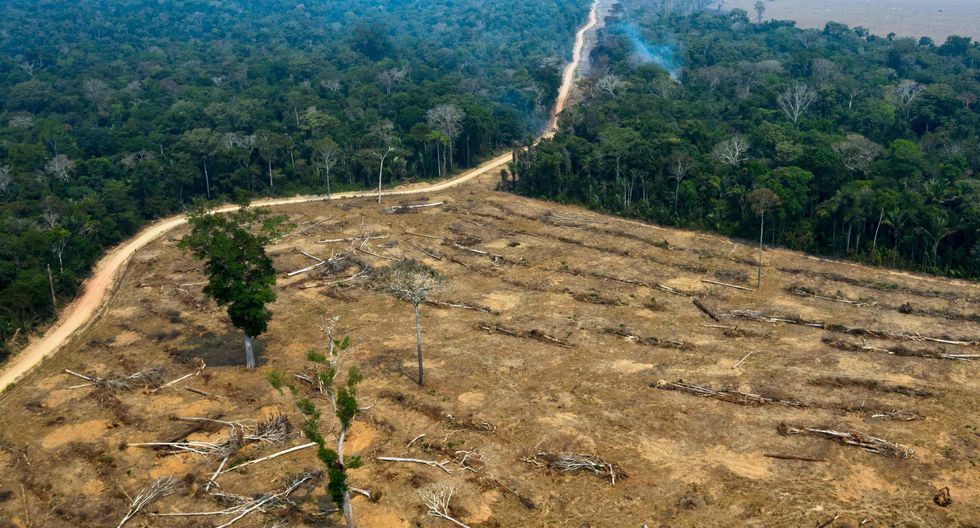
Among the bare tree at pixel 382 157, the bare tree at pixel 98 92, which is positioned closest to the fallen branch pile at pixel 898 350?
the bare tree at pixel 382 157

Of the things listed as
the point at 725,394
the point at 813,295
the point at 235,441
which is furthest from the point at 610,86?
the point at 235,441

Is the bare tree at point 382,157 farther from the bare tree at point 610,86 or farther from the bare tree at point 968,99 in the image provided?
the bare tree at point 968,99

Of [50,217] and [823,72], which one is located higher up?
[823,72]

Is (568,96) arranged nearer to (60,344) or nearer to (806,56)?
(806,56)

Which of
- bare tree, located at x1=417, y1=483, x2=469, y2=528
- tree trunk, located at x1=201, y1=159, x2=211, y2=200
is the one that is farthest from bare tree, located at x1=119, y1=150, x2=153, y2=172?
bare tree, located at x1=417, y1=483, x2=469, y2=528

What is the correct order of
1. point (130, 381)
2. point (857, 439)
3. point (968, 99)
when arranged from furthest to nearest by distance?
point (968, 99)
point (130, 381)
point (857, 439)

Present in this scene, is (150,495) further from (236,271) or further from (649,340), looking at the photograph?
(649,340)
